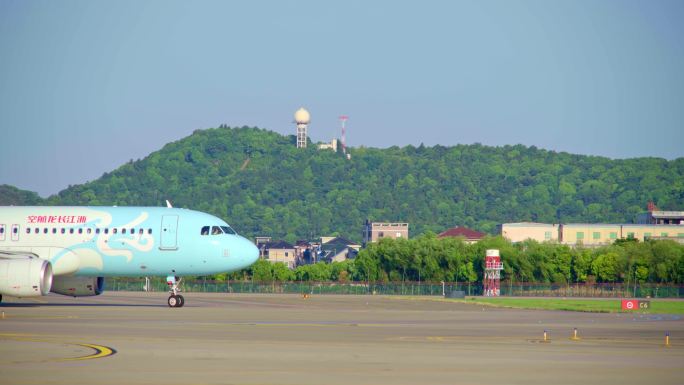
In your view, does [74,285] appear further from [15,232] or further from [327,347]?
[327,347]

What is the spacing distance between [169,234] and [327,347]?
26773mm

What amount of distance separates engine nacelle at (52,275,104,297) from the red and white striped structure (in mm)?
46561

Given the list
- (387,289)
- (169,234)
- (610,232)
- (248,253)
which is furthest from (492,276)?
(610,232)

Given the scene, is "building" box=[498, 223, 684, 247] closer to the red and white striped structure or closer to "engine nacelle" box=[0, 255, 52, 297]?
the red and white striped structure

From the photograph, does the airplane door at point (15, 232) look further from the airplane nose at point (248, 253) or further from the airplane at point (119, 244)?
the airplane nose at point (248, 253)

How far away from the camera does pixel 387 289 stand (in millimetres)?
104562

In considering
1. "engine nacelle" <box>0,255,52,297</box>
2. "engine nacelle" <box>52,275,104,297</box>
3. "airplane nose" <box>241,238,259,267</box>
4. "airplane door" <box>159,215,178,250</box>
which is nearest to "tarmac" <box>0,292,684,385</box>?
"engine nacelle" <box>0,255,52,297</box>

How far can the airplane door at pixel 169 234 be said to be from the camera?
61.8 metres

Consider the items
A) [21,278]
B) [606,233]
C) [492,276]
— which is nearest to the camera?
[21,278]

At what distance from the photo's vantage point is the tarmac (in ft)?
95.1

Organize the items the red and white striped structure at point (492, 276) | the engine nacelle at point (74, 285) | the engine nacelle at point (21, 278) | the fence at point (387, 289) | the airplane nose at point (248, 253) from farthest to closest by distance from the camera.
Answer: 1. the red and white striped structure at point (492, 276)
2. the fence at point (387, 289)
3. the airplane nose at point (248, 253)
4. the engine nacelle at point (74, 285)
5. the engine nacelle at point (21, 278)

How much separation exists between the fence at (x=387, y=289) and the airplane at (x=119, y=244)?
32.5 m

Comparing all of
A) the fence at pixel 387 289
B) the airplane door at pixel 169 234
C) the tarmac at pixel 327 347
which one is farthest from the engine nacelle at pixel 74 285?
the fence at pixel 387 289

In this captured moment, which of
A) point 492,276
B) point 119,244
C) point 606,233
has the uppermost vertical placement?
point 606,233
